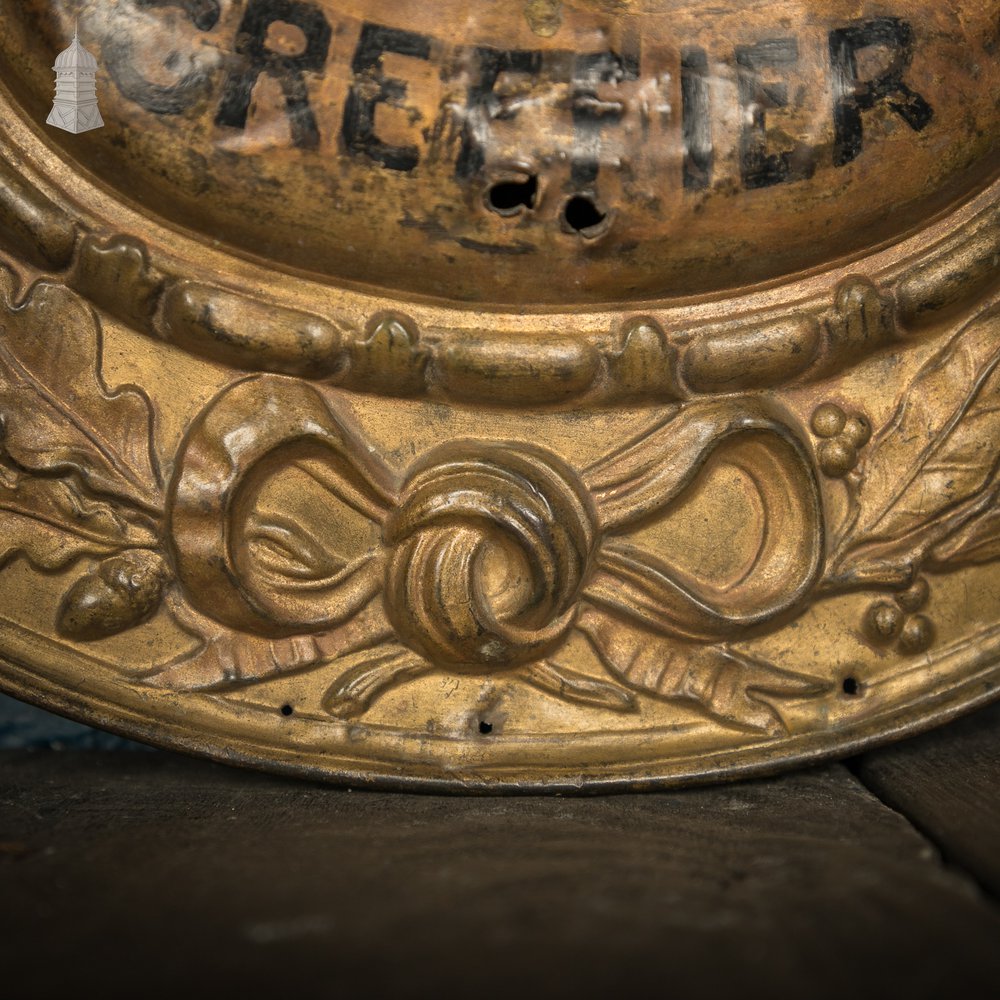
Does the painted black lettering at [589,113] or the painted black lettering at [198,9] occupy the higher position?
the painted black lettering at [198,9]

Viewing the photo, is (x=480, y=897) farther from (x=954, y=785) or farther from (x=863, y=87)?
(x=863, y=87)

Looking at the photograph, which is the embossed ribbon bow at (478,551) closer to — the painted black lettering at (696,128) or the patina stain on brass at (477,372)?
the patina stain on brass at (477,372)

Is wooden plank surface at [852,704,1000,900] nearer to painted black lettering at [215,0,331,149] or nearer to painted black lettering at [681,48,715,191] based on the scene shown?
painted black lettering at [681,48,715,191]

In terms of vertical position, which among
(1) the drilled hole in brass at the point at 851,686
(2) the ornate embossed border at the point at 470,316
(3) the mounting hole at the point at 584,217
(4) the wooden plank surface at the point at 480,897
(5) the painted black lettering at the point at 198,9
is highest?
(5) the painted black lettering at the point at 198,9

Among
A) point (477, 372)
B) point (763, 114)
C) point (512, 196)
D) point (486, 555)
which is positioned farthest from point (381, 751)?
point (763, 114)

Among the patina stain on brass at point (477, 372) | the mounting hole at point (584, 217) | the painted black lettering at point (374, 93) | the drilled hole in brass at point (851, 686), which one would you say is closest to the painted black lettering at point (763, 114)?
the patina stain on brass at point (477, 372)

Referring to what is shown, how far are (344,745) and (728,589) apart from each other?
0.31 metres

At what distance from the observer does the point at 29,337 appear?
0.91 m

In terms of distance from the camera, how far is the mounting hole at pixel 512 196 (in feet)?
2.95

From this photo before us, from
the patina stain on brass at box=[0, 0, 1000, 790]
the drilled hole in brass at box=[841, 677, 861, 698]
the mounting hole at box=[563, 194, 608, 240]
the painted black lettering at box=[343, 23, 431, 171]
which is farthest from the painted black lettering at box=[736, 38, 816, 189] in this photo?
the drilled hole in brass at box=[841, 677, 861, 698]

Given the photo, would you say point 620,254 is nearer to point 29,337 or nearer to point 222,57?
point 222,57

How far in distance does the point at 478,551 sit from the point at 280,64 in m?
0.37

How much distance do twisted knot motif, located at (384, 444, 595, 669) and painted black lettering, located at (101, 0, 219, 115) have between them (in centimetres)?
30

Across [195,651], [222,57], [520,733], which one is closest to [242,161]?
[222,57]
